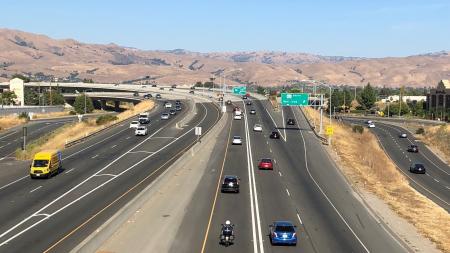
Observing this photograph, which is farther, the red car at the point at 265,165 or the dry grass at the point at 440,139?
the dry grass at the point at 440,139

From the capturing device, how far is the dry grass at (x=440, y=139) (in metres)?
104

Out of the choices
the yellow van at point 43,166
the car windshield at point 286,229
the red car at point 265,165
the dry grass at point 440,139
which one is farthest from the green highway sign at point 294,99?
the car windshield at point 286,229

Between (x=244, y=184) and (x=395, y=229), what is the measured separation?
16.3 metres

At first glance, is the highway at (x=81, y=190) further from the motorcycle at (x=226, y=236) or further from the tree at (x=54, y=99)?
the tree at (x=54, y=99)

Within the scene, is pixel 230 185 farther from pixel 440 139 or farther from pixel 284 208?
pixel 440 139

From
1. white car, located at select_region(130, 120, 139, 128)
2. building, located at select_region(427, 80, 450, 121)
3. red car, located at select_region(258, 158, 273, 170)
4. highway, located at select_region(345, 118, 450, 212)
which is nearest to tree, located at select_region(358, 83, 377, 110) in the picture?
building, located at select_region(427, 80, 450, 121)

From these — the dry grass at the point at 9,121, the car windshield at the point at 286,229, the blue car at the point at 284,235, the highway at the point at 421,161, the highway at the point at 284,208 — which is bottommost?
the highway at the point at 421,161

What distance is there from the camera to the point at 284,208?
41531 mm

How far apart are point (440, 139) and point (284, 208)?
78.2 metres

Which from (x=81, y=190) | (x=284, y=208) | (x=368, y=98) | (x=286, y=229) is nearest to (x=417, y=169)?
(x=284, y=208)

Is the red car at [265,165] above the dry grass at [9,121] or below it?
below

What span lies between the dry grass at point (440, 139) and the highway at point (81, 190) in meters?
46.7

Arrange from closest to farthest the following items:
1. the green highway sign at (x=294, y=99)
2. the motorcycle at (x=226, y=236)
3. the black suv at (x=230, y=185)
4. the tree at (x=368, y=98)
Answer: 1. the motorcycle at (x=226, y=236)
2. the black suv at (x=230, y=185)
3. the green highway sign at (x=294, y=99)
4. the tree at (x=368, y=98)

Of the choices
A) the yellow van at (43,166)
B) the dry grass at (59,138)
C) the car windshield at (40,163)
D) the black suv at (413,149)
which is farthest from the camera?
the black suv at (413,149)
